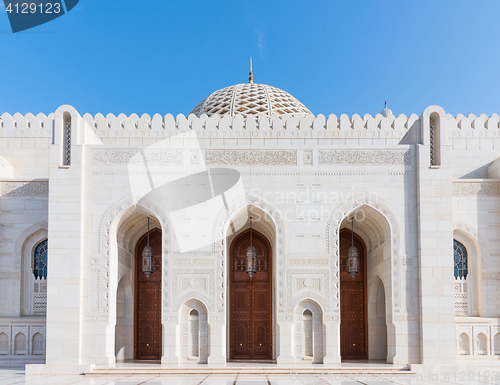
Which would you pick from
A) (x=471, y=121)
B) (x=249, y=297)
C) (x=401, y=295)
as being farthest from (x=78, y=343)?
(x=471, y=121)

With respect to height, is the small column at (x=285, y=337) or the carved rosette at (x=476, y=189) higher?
the carved rosette at (x=476, y=189)

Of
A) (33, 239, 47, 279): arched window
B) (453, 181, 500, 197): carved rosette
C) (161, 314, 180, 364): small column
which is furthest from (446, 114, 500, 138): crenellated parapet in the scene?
(33, 239, 47, 279): arched window

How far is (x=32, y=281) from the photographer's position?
10.2 meters

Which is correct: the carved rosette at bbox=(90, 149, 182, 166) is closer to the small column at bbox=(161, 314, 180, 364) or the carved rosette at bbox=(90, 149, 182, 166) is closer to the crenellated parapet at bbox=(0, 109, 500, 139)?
the crenellated parapet at bbox=(0, 109, 500, 139)

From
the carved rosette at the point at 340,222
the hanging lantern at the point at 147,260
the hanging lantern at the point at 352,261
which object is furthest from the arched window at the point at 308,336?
the hanging lantern at the point at 147,260

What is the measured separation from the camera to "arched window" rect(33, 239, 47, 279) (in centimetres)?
1027

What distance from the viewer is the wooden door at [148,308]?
1043cm

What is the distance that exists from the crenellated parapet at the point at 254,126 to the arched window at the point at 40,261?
2119 millimetres

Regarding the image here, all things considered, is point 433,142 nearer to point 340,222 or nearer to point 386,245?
point 386,245

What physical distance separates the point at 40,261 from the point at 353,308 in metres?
5.57

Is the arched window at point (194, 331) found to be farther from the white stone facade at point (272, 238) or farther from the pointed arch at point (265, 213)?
the pointed arch at point (265, 213)

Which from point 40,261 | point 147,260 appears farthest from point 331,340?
point 40,261

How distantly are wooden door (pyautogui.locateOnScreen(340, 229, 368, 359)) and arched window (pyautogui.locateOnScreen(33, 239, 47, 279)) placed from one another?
17.2 feet

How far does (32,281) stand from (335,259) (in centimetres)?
520
